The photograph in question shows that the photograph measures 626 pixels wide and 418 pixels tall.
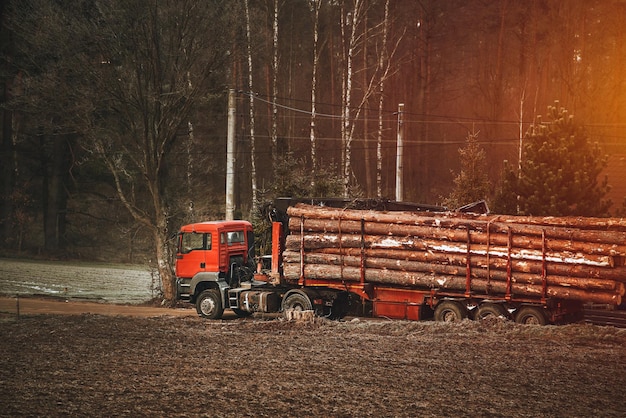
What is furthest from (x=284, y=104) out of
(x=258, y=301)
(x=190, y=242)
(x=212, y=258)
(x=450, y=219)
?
(x=450, y=219)

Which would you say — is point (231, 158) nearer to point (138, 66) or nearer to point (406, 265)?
point (138, 66)

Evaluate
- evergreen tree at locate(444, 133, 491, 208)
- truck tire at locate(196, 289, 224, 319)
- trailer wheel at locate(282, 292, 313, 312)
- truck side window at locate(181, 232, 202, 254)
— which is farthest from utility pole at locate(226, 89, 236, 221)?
evergreen tree at locate(444, 133, 491, 208)

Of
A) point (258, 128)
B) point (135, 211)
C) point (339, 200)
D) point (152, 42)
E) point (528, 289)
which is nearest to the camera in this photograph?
point (528, 289)

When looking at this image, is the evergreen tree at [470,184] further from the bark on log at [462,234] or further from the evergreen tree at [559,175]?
the bark on log at [462,234]

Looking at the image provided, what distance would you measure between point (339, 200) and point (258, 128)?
3540 cm

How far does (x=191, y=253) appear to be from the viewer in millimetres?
26094

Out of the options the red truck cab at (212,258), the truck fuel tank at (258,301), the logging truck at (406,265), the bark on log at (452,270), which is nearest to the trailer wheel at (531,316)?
the logging truck at (406,265)

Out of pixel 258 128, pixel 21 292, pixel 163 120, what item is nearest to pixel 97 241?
pixel 258 128

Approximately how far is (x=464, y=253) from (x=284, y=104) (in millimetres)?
36772

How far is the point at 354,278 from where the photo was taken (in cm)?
2398

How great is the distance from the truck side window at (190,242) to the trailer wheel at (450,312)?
7664 millimetres

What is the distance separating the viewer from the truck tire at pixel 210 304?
84.3 feet

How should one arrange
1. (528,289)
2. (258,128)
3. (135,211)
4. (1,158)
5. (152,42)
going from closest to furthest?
(528,289) < (152,42) < (135,211) < (1,158) < (258,128)

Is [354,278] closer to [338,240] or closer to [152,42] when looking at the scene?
[338,240]
